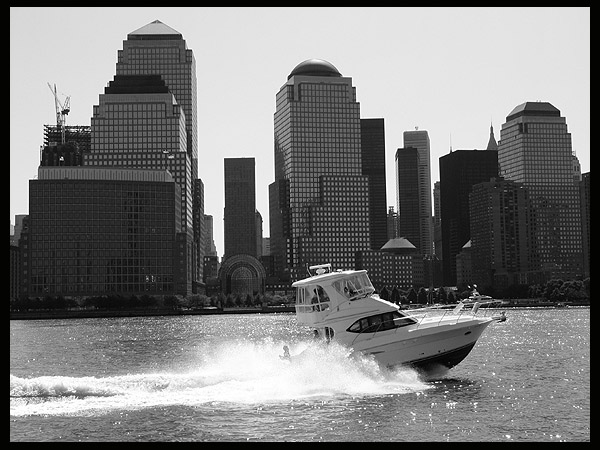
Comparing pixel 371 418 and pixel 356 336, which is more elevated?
pixel 356 336

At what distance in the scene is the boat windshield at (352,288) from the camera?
153 feet

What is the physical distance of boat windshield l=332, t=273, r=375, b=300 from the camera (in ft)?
153

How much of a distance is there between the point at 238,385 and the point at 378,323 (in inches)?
335

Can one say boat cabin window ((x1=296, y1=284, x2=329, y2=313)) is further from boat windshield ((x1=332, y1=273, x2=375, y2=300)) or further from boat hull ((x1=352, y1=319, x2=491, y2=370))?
boat hull ((x1=352, y1=319, x2=491, y2=370))

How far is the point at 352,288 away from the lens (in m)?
46.8

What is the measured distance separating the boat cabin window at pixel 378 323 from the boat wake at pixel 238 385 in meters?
1.50

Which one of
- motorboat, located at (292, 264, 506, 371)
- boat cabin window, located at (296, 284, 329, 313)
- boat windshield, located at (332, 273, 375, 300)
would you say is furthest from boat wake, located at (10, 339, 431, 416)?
boat windshield, located at (332, 273, 375, 300)

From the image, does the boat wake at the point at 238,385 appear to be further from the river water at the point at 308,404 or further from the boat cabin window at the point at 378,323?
the boat cabin window at the point at 378,323

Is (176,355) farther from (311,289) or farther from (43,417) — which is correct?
(43,417)

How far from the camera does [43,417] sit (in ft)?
118

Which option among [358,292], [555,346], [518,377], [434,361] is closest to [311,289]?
[358,292]

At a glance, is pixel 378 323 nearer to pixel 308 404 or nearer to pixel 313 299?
pixel 313 299

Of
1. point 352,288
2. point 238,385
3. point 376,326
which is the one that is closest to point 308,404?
point 238,385
